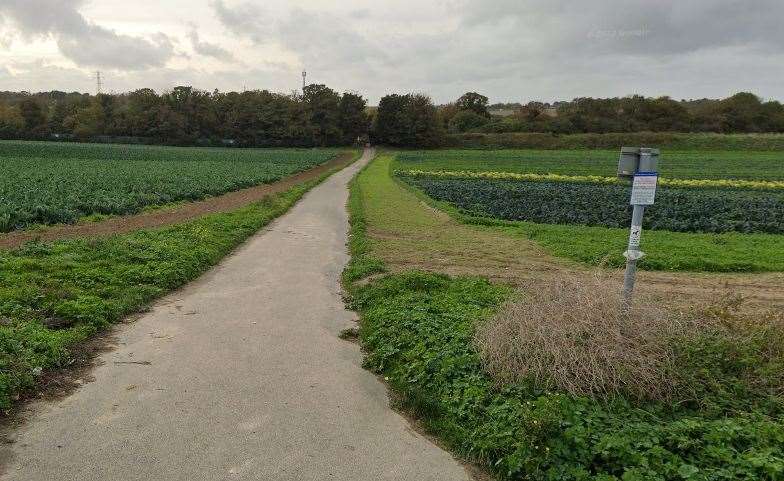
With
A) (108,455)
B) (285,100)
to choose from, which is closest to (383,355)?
(108,455)

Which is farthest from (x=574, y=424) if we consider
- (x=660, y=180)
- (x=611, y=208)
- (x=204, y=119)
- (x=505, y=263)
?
(x=204, y=119)

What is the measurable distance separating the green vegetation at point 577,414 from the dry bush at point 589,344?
16 centimetres

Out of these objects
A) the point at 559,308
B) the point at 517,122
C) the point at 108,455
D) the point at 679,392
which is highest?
the point at 517,122

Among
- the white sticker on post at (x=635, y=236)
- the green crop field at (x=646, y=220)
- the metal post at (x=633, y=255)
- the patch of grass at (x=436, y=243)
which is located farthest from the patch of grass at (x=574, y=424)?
the patch of grass at (x=436, y=243)

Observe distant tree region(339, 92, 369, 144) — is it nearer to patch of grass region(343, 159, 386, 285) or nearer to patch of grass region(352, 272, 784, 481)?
patch of grass region(343, 159, 386, 285)

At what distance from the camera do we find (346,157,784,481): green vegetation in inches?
175

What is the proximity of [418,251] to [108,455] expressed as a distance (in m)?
9.73

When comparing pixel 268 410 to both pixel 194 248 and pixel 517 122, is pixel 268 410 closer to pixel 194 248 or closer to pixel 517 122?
pixel 194 248

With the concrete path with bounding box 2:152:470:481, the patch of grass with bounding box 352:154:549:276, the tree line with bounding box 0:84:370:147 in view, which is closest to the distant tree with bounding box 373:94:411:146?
the tree line with bounding box 0:84:370:147

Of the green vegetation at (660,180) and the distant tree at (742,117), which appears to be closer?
the green vegetation at (660,180)

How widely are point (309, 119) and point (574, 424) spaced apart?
3511 inches

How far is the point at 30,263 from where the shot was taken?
32.6 feet

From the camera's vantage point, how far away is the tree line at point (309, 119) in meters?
90.7

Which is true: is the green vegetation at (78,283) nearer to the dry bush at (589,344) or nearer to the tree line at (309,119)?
the dry bush at (589,344)
